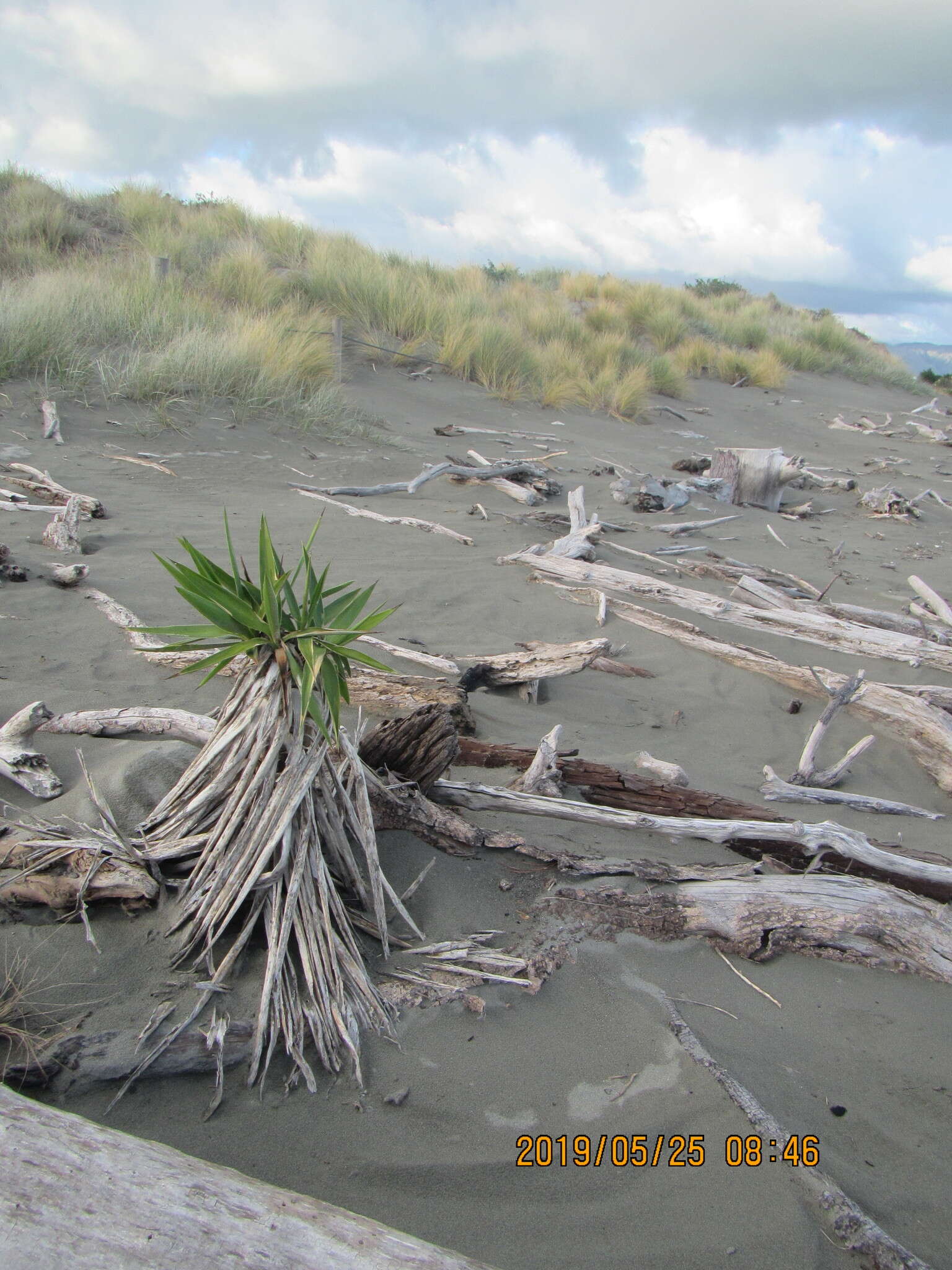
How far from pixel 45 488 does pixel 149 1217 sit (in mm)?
6058

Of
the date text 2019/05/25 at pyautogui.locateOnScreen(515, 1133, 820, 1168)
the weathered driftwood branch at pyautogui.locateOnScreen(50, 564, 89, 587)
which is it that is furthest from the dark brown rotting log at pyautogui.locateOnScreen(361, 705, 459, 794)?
the weathered driftwood branch at pyautogui.locateOnScreen(50, 564, 89, 587)

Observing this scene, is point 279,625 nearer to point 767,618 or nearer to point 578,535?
point 767,618

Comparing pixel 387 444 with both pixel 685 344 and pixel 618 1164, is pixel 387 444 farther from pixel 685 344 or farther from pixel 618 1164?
pixel 685 344

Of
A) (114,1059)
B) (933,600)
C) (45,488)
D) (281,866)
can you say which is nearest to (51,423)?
(45,488)

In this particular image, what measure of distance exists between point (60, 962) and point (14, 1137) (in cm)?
66

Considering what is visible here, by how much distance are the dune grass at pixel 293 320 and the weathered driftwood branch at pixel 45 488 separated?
2076 mm

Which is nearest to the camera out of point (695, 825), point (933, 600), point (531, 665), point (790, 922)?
point (790, 922)

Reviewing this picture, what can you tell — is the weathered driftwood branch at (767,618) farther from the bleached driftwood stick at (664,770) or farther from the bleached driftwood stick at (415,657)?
the bleached driftwood stick at (664,770)

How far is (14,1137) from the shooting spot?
3.82 ft

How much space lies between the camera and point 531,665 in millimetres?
3771

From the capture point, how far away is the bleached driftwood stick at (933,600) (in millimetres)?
5477

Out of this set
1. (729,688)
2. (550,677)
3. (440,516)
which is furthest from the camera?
(440,516)

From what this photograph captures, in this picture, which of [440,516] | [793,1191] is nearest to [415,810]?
[793,1191]

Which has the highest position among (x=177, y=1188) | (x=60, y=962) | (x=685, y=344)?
(x=685, y=344)
